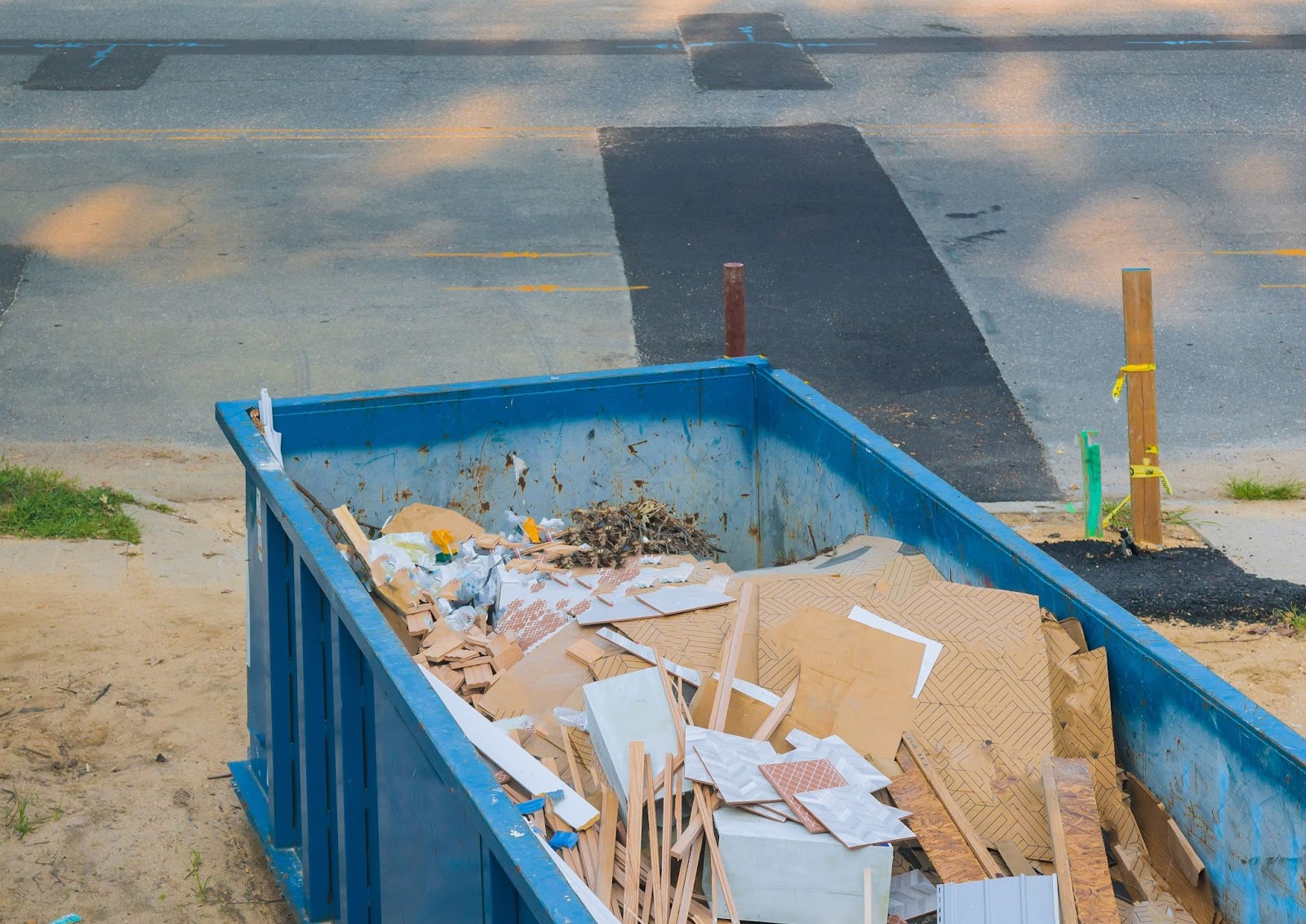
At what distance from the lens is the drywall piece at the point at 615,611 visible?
446 cm

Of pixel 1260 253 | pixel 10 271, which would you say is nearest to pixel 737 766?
pixel 10 271

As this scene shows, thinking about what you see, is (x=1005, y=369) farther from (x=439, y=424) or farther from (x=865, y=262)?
(x=439, y=424)

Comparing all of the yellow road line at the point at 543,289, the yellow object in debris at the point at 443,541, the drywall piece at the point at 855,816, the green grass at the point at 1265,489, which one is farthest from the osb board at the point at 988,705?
the yellow road line at the point at 543,289

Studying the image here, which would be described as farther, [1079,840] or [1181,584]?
[1181,584]

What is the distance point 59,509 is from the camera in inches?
316

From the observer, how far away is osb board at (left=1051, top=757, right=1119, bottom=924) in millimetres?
3396

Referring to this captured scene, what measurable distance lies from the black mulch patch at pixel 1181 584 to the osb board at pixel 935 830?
3.79 m

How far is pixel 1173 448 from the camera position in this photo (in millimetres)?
9438

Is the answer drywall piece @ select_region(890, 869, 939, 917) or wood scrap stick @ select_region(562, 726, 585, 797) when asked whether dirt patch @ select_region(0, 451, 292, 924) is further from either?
drywall piece @ select_region(890, 869, 939, 917)

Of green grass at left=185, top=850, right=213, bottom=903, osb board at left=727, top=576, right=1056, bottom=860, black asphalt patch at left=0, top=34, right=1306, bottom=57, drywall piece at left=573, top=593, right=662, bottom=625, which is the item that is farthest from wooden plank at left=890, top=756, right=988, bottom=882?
black asphalt patch at left=0, top=34, right=1306, bottom=57

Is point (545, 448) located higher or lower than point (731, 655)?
higher

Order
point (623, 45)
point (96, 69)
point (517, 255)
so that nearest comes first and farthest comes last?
point (517, 255), point (96, 69), point (623, 45)

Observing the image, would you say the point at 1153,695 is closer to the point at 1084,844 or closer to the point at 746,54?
the point at 1084,844

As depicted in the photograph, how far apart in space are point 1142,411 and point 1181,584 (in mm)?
1008
